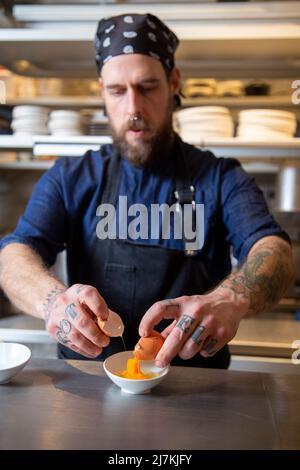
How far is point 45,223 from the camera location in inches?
31.1

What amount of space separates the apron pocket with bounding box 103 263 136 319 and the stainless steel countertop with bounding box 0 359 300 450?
137 millimetres

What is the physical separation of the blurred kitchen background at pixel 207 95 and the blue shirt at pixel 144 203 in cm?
31

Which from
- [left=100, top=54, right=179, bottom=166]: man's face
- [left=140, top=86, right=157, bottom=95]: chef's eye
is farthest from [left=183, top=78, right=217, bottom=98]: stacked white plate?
[left=140, top=86, right=157, bottom=95]: chef's eye

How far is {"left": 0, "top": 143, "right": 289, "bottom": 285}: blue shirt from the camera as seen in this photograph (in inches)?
30.0

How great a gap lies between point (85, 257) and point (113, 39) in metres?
0.39

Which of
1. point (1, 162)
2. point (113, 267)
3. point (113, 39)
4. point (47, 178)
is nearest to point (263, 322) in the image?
point (113, 267)

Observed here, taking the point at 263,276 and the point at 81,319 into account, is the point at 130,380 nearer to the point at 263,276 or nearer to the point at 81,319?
the point at 81,319

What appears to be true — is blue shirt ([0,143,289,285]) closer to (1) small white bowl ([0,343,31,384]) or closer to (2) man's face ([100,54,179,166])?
(2) man's face ([100,54,179,166])

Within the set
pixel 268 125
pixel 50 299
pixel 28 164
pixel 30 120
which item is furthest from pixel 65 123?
pixel 50 299

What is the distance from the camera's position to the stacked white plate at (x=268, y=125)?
1.07 meters

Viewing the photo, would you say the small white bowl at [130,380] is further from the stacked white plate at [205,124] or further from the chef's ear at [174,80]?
the stacked white plate at [205,124]

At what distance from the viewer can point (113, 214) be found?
0.75 meters

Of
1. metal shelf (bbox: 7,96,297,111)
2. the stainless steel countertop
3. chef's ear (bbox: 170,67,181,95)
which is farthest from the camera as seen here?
metal shelf (bbox: 7,96,297,111)
